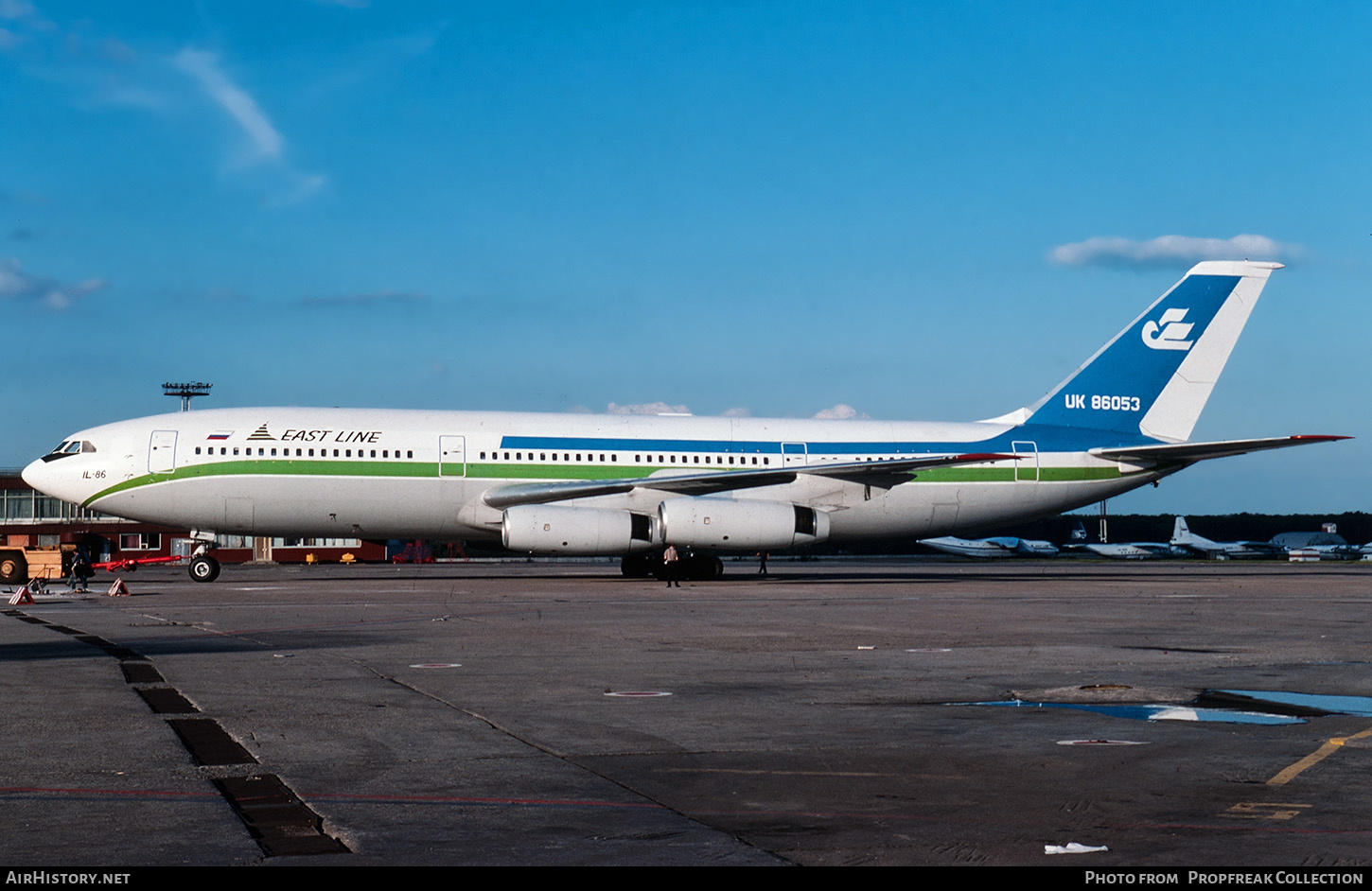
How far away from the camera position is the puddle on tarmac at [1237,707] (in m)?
9.80

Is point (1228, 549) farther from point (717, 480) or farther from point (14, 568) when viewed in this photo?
point (14, 568)

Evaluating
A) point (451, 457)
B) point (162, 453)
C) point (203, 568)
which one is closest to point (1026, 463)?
point (451, 457)

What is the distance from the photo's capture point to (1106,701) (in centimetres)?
1070

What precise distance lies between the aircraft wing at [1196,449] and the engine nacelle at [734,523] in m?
9.63

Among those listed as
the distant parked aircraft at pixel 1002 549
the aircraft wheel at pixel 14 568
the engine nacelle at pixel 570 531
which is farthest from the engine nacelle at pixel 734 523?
the distant parked aircraft at pixel 1002 549

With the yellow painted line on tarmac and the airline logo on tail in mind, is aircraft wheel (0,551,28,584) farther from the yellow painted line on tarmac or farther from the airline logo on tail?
the yellow painted line on tarmac

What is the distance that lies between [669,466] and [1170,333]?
623 inches

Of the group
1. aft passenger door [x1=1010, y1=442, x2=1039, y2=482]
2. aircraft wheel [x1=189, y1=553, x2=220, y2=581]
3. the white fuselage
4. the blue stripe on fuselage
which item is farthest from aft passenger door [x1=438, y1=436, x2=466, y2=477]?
aft passenger door [x1=1010, y1=442, x2=1039, y2=482]

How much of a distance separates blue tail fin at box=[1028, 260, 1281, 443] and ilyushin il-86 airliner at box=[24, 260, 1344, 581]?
0.06 meters

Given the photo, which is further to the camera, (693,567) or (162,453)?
(693,567)

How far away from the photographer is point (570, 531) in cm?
3120

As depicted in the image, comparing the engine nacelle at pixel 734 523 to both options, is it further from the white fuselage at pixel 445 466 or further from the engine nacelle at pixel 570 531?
the white fuselage at pixel 445 466

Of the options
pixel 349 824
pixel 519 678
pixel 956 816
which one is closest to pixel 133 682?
pixel 519 678
